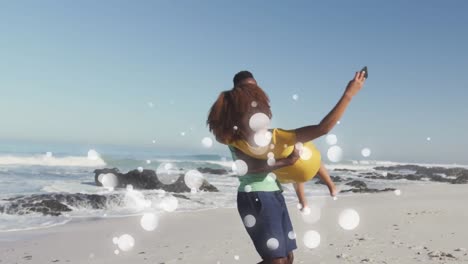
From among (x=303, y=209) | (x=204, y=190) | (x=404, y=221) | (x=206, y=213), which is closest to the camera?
(x=303, y=209)

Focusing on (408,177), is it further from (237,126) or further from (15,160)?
(237,126)

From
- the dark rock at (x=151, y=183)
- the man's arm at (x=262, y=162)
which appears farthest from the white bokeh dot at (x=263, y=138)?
the dark rock at (x=151, y=183)

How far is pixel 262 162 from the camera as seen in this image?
338 centimetres

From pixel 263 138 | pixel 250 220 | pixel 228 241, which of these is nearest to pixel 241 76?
pixel 263 138

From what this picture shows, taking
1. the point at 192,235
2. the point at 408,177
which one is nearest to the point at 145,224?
the point at 192,235

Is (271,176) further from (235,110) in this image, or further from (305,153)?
(235,110)

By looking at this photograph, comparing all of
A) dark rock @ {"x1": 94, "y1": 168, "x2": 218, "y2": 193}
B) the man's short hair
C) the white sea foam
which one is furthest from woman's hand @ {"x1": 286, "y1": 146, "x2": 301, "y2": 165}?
the white sea foam

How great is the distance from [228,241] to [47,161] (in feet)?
140

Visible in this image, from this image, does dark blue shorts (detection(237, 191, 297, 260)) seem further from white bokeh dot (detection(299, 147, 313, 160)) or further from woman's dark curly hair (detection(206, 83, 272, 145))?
woman's dark curly hair (detection(206, 83, 272, 145))

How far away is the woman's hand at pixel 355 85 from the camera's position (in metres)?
3.11

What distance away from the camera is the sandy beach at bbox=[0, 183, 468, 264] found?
26.5 ft

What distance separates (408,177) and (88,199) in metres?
33.1

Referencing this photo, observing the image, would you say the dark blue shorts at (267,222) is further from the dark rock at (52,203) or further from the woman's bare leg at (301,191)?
the dark rock at (52,203)

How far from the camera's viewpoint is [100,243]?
33.4 ft
